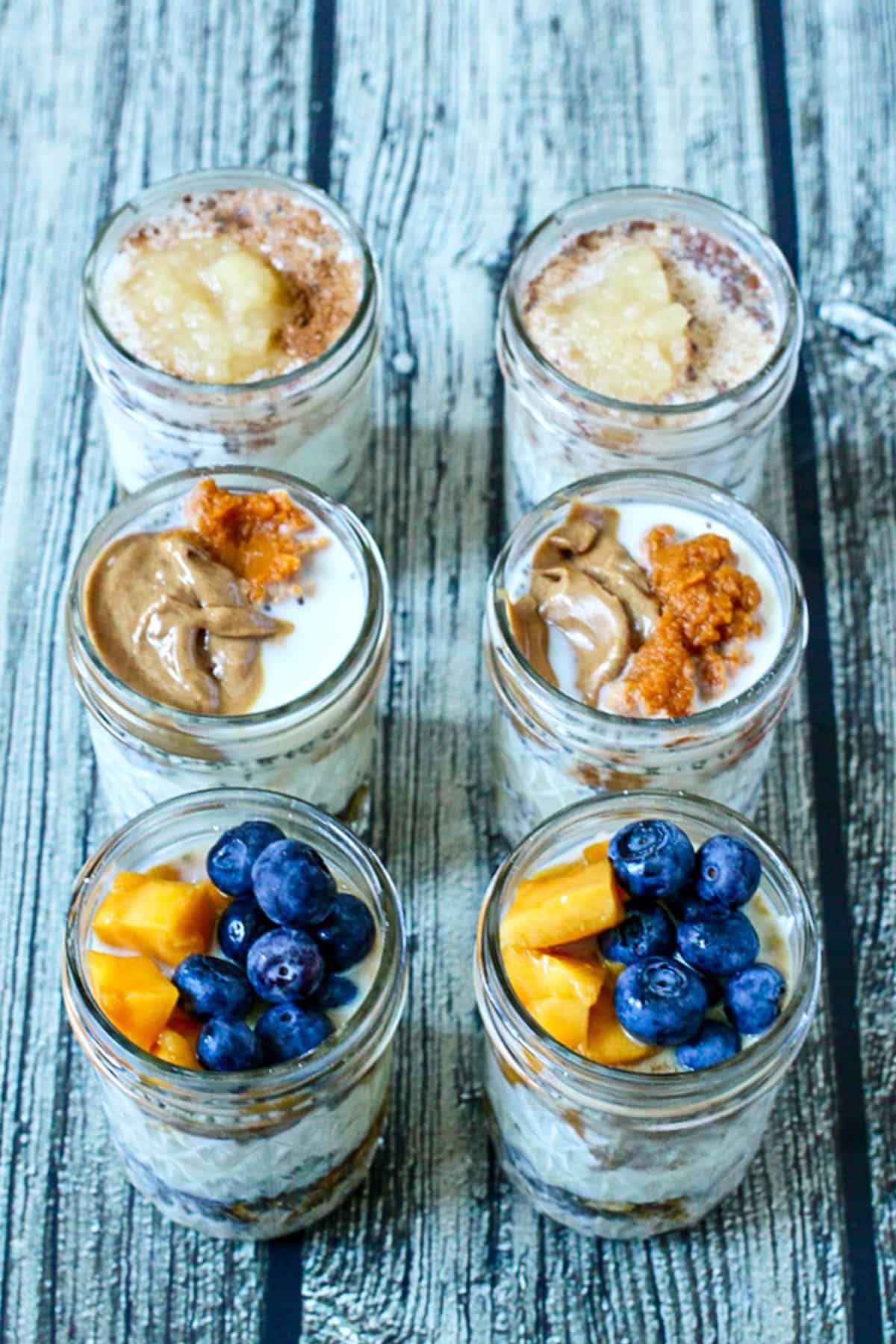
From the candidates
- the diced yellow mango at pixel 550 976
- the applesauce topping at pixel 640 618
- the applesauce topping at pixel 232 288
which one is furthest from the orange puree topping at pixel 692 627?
the applesauce topping at pixel 232 288

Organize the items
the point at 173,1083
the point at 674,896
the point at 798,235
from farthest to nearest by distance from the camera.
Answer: the point at 798,235, the point at 674,896, the point at 173,1083

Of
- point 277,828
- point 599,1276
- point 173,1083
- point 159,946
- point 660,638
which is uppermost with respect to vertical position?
point 660,638

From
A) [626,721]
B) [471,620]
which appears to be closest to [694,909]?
[626,721]

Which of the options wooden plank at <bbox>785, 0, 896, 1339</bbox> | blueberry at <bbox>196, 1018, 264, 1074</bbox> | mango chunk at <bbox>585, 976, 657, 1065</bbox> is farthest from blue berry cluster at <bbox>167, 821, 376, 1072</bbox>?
wooden plank at <bbox>785, 0, 896, 1339</bbox>

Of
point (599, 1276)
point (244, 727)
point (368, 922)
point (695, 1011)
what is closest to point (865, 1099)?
point (599, 1276)

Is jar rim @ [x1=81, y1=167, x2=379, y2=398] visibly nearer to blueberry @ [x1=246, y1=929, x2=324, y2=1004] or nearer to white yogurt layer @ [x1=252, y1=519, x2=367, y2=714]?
white yogurt layer @ [x1=252, y1=519, x2=367, y2=714]

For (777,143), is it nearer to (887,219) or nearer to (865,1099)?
(887,219)

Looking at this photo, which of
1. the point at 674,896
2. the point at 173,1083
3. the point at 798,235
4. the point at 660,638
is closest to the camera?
the point at 173,1083

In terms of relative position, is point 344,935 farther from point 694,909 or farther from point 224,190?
point 224,190
